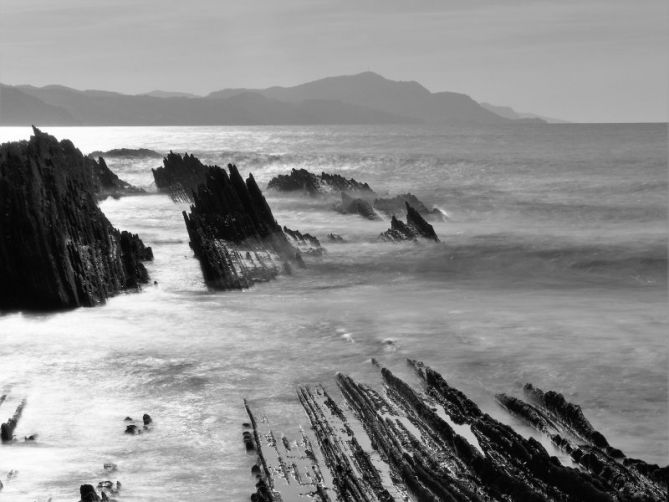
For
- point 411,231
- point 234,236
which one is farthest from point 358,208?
point 234,236

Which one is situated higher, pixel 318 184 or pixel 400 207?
pixel 318 184

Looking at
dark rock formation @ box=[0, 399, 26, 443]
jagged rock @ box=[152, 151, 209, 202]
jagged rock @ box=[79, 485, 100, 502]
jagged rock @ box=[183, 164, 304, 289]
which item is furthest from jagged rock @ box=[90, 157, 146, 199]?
jagged rock @ box=[79, 485, 100, 502]

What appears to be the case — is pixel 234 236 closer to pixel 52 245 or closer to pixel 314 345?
pixel 52 245

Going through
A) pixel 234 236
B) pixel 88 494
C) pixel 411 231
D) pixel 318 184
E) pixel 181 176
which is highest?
pixel 181 176

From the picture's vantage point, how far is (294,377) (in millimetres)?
17875

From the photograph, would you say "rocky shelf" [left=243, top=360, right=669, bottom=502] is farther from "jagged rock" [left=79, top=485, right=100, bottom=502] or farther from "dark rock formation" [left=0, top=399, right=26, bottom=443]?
"dark rock formation" [left=0, top=399, right=26, bottom=443]

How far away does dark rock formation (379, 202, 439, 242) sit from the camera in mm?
38594

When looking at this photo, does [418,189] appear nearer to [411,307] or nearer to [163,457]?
[411,307]

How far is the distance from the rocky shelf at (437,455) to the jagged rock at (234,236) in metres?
14.2

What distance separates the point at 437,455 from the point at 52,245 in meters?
17.4

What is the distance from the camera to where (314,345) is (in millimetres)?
20562

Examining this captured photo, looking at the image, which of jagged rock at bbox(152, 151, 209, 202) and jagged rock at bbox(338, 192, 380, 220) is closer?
jagged rock at bbox(338, 192, 380, 220)

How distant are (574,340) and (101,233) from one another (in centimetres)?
1780

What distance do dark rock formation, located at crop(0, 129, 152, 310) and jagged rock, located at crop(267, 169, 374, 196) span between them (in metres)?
29.7
